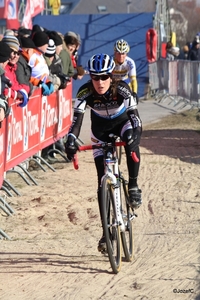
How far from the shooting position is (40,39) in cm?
1137

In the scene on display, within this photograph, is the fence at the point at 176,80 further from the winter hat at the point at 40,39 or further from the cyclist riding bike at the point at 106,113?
the cyclist riding bike at the point at 106,113

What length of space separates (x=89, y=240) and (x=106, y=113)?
1605 mm

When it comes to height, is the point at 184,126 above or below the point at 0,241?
below

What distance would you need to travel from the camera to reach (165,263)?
23.4ft

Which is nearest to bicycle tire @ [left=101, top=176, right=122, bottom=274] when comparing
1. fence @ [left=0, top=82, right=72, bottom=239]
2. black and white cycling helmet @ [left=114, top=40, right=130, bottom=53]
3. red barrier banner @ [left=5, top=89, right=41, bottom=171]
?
fence @ [left=0, top=82, right=72, bottom=239]

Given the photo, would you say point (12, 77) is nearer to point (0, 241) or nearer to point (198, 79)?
point (0, 241)

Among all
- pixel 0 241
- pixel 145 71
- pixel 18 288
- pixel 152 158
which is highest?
pixel 18 288

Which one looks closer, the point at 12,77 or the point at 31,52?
the point at 12,77

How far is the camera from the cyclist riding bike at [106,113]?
22.2ft

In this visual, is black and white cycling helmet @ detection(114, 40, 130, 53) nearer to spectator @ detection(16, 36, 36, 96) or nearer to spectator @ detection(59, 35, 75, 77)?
spectator @ detection(59, 35, 75, 77)

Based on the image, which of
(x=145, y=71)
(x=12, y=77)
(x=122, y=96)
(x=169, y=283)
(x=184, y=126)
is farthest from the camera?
(x=145, y=71)

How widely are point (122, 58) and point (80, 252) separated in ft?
18.6

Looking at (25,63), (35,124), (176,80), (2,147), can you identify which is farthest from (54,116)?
(176,80)

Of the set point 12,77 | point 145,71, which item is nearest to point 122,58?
point 12,77
